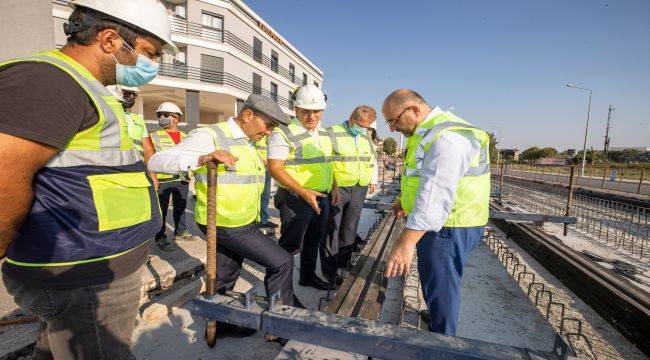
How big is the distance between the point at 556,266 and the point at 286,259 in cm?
404

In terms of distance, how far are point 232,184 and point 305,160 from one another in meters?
1.15

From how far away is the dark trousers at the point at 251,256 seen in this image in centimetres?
214

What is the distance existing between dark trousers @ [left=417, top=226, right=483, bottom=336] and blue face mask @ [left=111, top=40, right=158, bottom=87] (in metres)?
1.93


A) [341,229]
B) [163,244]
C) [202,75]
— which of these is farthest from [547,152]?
[163,244]

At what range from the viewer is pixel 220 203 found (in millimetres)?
2072

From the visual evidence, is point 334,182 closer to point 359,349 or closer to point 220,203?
point 220,203

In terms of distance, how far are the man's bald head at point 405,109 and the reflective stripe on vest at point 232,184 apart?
1.09m

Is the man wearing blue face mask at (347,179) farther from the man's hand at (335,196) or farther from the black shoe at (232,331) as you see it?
the black shoe at (232,331)

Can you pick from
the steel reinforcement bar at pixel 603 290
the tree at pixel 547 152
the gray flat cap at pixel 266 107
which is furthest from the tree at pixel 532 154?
the gray flat cap at pixel 266 107

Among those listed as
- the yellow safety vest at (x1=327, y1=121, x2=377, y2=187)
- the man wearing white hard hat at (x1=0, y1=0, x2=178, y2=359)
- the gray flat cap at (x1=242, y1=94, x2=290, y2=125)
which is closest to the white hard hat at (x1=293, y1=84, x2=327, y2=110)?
the yellow safety vest at (x1=327, y1=121, x2=377, y2=187)

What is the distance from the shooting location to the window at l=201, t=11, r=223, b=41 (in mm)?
18688

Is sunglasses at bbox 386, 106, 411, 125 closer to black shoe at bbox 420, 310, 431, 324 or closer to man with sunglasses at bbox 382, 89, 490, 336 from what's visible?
man with sunglasses at bbox 382, 89, 490, 336

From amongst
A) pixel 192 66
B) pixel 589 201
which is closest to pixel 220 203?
pixel 589 201

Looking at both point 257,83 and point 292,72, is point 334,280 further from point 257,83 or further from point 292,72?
point 292,72
